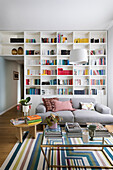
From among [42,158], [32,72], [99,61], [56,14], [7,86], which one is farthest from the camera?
[7,86]

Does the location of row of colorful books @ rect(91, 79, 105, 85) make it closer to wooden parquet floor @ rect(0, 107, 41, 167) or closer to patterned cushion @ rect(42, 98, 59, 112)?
patterned cushion @ rect(42, 98, 59, 112)

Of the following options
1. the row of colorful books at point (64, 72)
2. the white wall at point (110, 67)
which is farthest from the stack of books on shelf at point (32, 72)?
the white wall at point (110, 67)

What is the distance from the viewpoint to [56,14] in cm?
414

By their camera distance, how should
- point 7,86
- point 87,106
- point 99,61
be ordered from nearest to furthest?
point 87,106 → point 99,61 → point 7,86

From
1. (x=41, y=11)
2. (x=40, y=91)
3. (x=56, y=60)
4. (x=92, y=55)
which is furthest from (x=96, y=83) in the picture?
(x=41, y=11)

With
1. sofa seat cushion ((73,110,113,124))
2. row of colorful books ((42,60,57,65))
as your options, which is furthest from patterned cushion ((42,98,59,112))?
row of colorful books ((42,60,57,65))

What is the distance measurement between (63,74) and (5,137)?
2.91 metres

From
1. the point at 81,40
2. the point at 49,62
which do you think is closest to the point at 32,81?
the point at 49,62

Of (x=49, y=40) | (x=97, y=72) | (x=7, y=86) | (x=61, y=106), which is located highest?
(x=49, y=40)

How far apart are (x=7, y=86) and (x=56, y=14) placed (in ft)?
13.2

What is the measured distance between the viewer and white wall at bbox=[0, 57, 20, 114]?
6140mm

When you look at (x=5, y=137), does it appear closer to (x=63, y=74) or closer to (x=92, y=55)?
(x=63, y=74)

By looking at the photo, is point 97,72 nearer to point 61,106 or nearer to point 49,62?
point 49,62

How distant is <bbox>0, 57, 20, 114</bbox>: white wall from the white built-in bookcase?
3.00 feet
